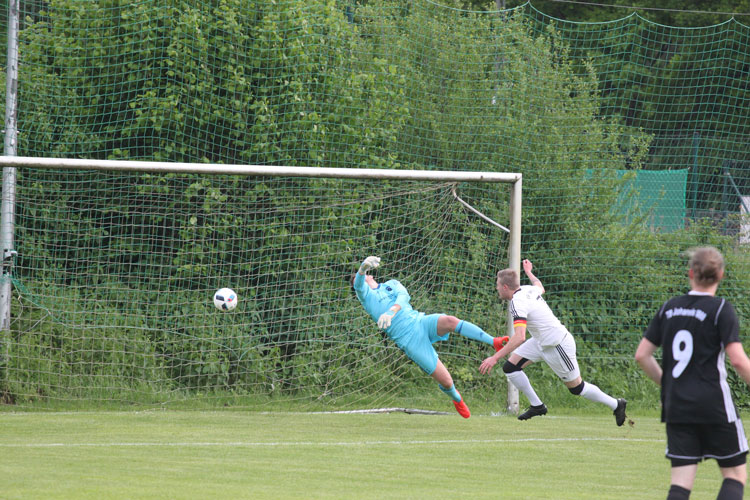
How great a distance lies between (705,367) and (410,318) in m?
5.85

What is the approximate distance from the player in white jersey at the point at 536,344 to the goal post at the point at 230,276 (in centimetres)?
166

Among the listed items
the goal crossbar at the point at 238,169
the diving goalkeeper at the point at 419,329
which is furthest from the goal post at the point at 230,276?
the diving goalkeeper at the point at 419,329

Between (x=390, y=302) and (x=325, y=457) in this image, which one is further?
(x=390, y=302)

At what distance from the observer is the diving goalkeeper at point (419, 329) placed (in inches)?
409

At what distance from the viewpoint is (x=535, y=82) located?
1425 cm

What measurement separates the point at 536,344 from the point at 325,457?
338cm

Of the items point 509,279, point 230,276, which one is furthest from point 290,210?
point 509,279

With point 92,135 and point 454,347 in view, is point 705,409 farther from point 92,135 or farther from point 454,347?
point 92,135

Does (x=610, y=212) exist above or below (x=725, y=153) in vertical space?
below

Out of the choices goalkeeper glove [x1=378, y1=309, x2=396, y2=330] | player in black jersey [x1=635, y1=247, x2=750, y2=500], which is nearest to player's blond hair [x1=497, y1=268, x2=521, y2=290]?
goalkeeper glove [x1=378, y1=309, x2=396, y2=330]

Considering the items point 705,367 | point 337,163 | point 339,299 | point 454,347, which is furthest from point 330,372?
point 705,367

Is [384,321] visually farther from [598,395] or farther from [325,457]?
[598,395]

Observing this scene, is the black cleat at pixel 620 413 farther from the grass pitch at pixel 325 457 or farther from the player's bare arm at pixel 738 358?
the player's bare arm at pixel 738 358

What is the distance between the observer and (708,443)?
189 inches
